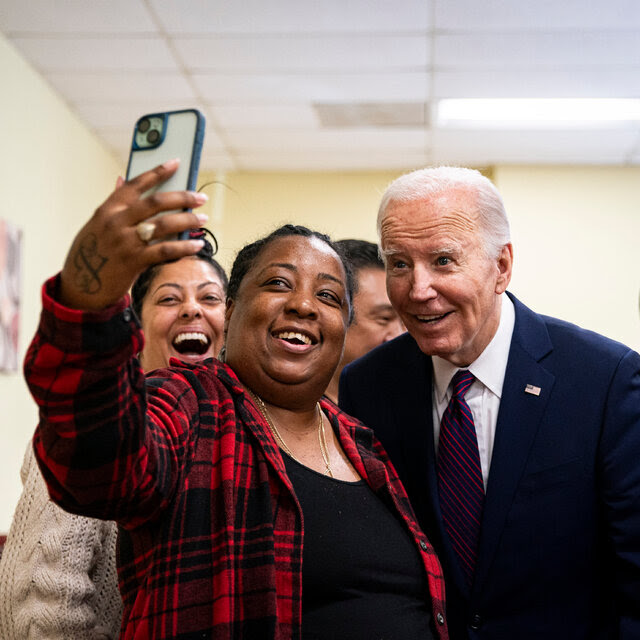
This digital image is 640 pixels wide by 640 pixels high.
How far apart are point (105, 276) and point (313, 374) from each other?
0.80 meters

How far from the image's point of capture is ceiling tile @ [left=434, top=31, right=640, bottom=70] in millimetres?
4070

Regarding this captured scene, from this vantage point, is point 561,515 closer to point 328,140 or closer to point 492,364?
point 492,364

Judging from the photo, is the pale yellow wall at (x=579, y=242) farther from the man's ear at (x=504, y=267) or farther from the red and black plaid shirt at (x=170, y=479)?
the red and black plaid shirt at (x=170, y=479)

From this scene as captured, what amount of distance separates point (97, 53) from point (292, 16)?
1.19 m

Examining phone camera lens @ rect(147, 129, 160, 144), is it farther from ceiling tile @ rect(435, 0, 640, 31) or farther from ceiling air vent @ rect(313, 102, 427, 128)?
ceiling air vent @ rect(313, 102, 427, 128)

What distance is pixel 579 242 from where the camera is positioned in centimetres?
595

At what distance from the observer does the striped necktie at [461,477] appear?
5.58 feet

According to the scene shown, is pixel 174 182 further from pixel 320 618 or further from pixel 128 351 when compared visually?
pixel 320 618

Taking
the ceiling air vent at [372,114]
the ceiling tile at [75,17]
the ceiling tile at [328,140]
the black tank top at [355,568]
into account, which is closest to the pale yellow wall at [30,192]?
the ceiling tile at [75,17]

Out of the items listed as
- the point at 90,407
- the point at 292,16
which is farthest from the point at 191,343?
the point at 292,16

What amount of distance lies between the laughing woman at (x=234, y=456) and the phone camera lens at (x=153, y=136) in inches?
2.6

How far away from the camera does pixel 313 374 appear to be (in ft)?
5.27

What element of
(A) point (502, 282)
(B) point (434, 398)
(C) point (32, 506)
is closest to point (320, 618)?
(C) point (32, 506)

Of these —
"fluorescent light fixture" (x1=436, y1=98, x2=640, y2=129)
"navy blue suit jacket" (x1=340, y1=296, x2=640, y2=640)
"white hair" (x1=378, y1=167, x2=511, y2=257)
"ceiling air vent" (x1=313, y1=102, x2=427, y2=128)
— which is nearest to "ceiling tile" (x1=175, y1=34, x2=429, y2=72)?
"ceiling air vent" (x1=313, y1=102, x2=427, y2=128)
